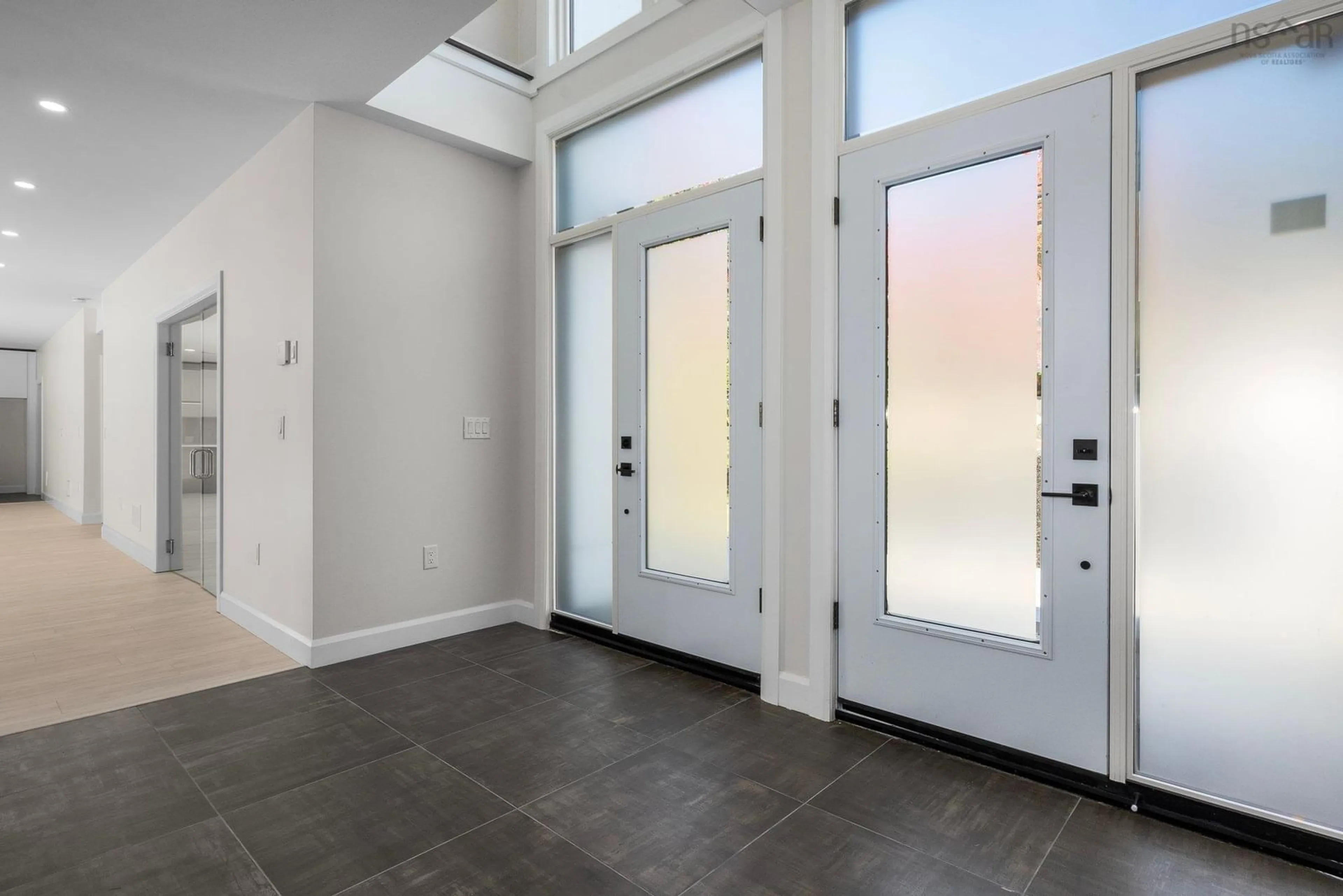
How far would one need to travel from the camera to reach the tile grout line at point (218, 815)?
1.74 meters

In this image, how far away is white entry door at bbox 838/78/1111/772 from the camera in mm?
2152


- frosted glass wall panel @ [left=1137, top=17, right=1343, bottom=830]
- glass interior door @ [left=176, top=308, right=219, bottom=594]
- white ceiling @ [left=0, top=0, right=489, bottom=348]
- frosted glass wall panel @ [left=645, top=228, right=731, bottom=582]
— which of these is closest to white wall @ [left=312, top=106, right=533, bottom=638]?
white ceiling @ [left=0, top=0, right=489, bottom=348]

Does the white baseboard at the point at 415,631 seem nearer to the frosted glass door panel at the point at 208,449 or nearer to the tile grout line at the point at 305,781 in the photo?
the tile grout line at the point at 305,781

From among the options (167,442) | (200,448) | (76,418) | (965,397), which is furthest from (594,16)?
(76,418)

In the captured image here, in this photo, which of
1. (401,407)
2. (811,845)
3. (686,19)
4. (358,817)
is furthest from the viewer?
(401,407)

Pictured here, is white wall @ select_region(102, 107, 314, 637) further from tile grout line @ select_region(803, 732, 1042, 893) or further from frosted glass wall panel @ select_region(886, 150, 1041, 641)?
frosted glass wall panel @ select_region(886, 150, 1041, 641)

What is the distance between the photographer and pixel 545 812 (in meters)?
2.04

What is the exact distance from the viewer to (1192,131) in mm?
1979

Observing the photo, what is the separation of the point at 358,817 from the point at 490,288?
2.90 m

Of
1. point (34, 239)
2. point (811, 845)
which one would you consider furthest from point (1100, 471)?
point (34, 239)

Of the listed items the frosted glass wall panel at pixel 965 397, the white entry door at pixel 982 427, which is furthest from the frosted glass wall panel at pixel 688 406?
the frosted glass wall panel at pixel 965 397

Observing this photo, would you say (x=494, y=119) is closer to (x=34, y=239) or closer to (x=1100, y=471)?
(x=1100, y=471)

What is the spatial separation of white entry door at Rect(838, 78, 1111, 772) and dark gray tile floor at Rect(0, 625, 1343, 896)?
0.29m

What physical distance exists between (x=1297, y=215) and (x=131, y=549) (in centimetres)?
812
